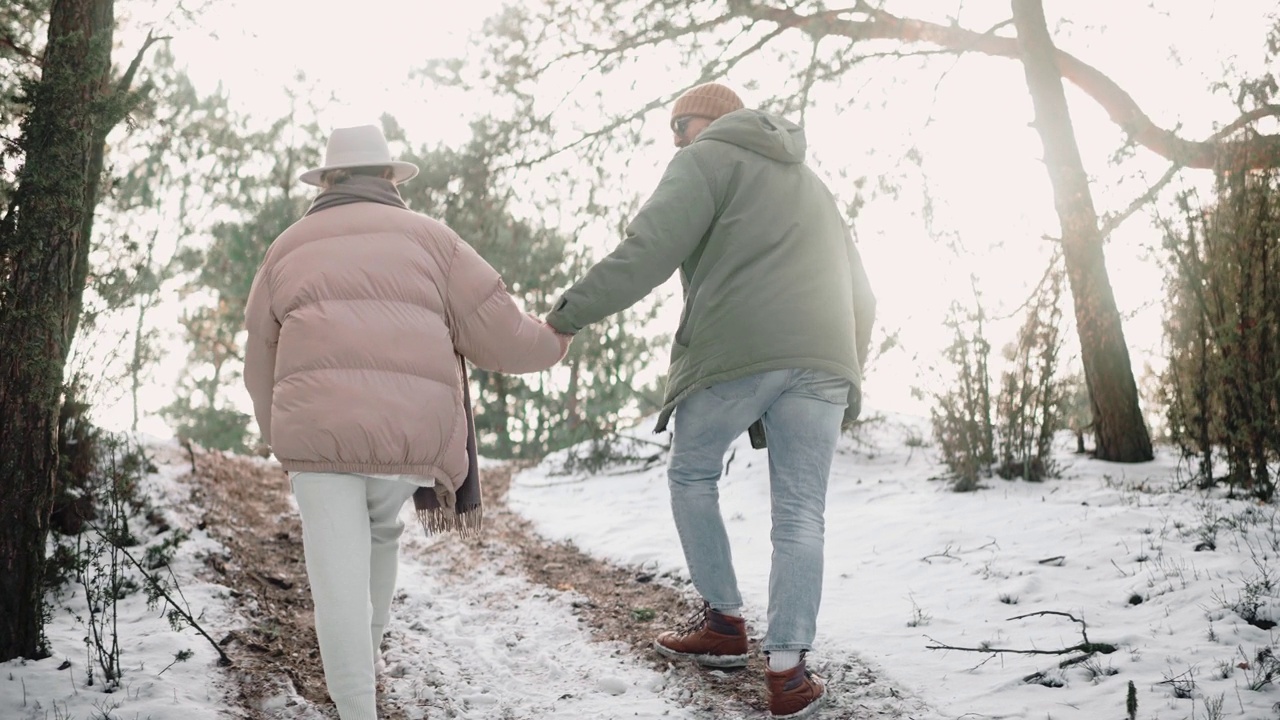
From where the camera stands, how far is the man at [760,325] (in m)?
3.18

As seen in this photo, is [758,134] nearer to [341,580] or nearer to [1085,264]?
[341,580]

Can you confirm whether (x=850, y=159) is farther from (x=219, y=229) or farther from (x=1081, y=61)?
(x=219, y=229)

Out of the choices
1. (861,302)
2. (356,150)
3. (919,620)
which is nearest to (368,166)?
(356,150)

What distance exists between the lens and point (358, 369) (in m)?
2.72

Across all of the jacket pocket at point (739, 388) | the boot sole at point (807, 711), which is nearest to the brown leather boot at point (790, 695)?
the boot sole at point (807, 711)

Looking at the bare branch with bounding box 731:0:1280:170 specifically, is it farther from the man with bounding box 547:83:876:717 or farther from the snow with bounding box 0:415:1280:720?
the man with bounding box 547:83:876:717

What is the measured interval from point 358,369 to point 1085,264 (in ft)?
18.3

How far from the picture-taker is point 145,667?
3447mm

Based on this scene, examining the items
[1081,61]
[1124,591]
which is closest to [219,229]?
[1081,61]

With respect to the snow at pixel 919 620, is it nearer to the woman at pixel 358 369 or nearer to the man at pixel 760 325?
the man at pixel 760 325

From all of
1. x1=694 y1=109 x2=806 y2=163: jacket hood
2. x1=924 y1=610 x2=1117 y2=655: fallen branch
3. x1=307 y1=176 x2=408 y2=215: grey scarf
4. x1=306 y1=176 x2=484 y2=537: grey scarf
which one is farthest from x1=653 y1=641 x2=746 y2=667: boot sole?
x1=307 y1=176 x2=408 y2=215: grey scarf

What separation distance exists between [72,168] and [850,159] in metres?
6.08

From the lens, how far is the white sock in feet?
10.3

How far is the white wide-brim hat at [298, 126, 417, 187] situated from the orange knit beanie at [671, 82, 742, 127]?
115cm
